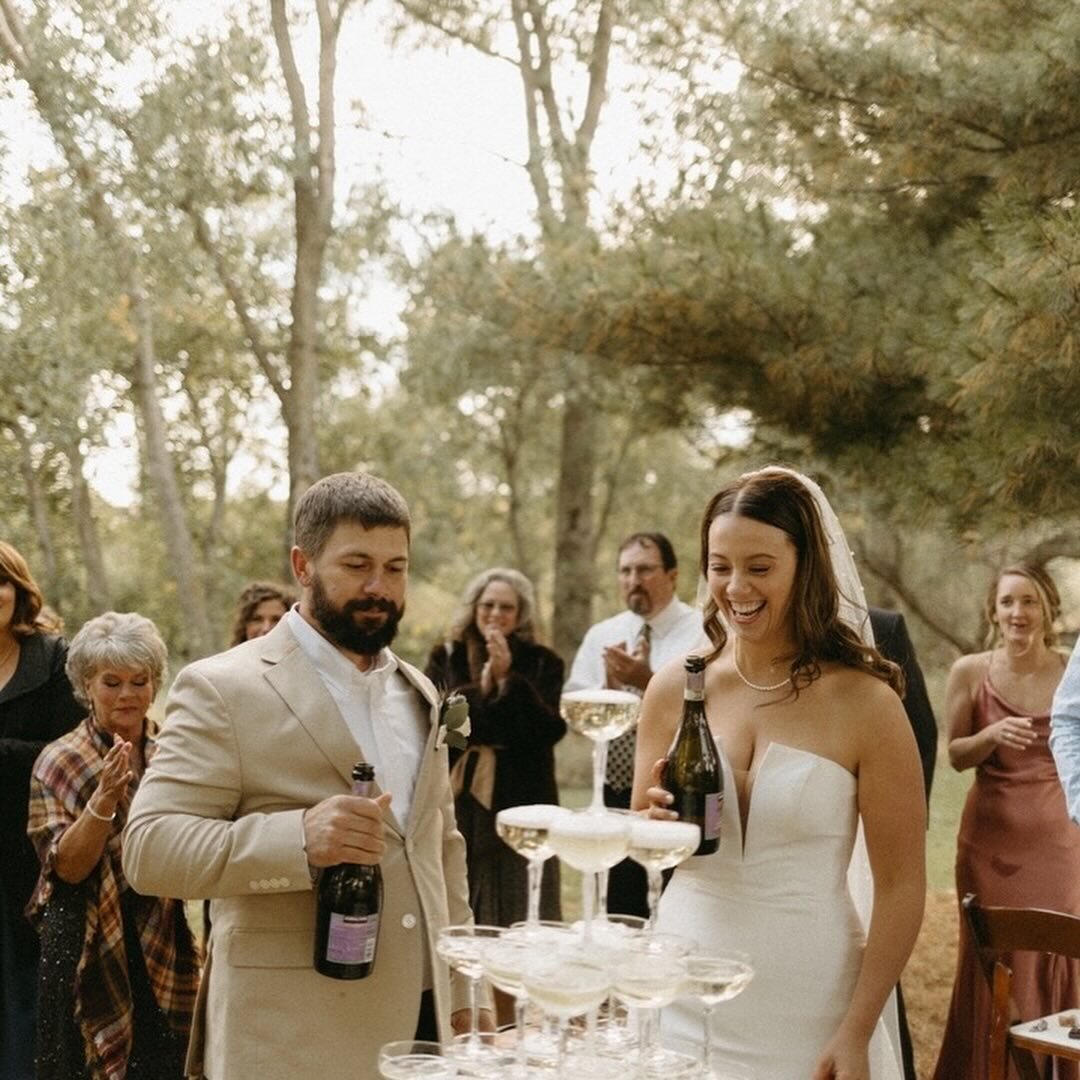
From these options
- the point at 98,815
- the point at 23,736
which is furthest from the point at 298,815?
the point at 23,736

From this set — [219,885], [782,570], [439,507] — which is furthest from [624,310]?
[439,507]

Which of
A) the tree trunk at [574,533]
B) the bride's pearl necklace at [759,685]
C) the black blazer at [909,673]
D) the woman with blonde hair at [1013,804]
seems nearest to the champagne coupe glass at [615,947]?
the bride's pearl necklace at [759,685]

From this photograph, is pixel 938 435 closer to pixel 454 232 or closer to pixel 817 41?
pixel 817 41

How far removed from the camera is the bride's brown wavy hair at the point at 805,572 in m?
2.29

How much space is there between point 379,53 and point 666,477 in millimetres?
5270

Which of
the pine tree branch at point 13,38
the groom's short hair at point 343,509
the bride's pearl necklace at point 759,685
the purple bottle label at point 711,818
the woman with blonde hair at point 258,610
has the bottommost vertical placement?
the purple bottle label at point 711,818

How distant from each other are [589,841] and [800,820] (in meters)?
0.86

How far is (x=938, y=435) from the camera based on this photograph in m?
5.34

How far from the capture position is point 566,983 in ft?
4.69

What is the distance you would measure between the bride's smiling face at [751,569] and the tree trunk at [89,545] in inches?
234

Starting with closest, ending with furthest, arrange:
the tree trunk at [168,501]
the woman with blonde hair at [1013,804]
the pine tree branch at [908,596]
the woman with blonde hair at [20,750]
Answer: the woman with blonde hair at [20,750] < the woman with blonde hair at [1013,804] < the pine tree branch at [908,596] < the tree trunk at [168,501]

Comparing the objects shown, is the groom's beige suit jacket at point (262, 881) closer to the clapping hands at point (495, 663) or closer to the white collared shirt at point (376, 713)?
the white collared shirt at point (376, 713)

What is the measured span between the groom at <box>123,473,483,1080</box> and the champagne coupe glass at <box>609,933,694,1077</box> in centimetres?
53

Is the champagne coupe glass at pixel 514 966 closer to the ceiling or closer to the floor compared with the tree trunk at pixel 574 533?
closer to the floor
